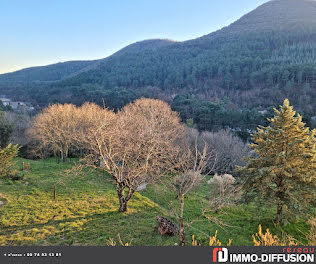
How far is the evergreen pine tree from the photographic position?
36.5 feet

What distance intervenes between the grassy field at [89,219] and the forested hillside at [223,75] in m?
29.2

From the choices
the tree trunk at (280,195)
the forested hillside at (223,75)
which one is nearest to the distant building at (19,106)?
the forested hillside at (223,75)

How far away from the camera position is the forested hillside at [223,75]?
4954cm

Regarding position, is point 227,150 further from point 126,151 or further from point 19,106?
point 19,106

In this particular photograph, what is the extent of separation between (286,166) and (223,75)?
249 ft

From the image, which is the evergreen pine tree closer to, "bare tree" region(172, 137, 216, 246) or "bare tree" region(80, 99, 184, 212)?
"bare tree" region(172, 137, 216, 246)

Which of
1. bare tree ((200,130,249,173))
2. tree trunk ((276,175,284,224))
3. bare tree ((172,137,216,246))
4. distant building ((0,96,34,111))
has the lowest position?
bare tree ((200,130,249,173))

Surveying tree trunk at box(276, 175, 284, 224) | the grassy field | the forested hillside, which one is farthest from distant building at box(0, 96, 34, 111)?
tree trunk at box(276, 175, 284, 224)

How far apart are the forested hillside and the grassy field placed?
2917cm

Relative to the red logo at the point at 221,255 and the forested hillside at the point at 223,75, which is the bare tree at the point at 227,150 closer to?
the forested hillside at the point at 223,75

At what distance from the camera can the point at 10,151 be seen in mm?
12180

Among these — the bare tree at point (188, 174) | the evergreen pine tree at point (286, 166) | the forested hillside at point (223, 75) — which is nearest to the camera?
the bare tree at point (188, 174)

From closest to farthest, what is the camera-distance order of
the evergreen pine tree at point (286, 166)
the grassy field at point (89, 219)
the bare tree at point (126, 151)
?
the grassy field at point (89, 219), the evergreen pine tree at point (286, 166), the bare tree at point (126, 151)

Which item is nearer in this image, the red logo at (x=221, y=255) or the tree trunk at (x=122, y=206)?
the red logo at (x=221, y=255)
